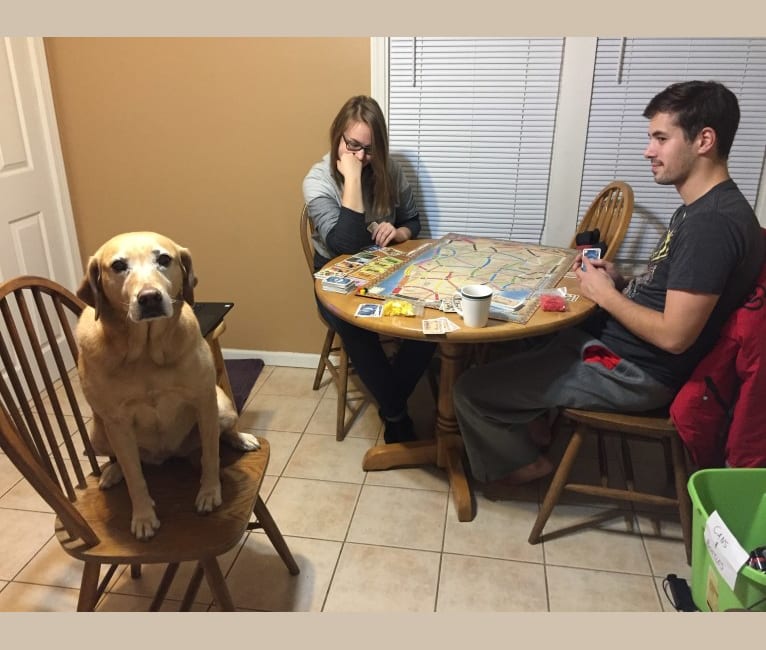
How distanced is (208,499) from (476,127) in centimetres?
184

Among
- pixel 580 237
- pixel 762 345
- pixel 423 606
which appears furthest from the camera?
pixel 580 237

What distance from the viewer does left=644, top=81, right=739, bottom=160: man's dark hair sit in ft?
5.12

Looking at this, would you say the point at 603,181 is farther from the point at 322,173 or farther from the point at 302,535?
the point at 302,535

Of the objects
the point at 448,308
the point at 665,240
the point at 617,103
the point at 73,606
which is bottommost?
the point at 73,606

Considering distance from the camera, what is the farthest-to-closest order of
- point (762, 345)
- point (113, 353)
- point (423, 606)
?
point (423, 606), point (762, 345), point (113, 353)

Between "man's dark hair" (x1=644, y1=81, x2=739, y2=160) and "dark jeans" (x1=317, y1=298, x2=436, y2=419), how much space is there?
113 centimetres

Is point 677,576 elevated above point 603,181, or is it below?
below

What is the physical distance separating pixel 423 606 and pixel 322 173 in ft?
5.26

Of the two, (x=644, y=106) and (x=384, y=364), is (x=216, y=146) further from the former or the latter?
(x=644, y=106)

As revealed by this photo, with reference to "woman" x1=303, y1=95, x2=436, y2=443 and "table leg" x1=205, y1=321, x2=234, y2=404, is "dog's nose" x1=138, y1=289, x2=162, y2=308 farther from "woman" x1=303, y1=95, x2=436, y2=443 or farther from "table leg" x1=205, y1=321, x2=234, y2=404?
"woman" x1=303, y1=95, x2=436, y2=443

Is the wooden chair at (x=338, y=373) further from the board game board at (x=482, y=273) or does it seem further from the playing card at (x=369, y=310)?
the playing card at (x=369, y=310)

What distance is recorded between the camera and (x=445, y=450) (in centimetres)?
220

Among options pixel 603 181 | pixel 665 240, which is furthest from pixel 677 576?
pixel 603 181

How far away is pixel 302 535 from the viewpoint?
6.43 ft
